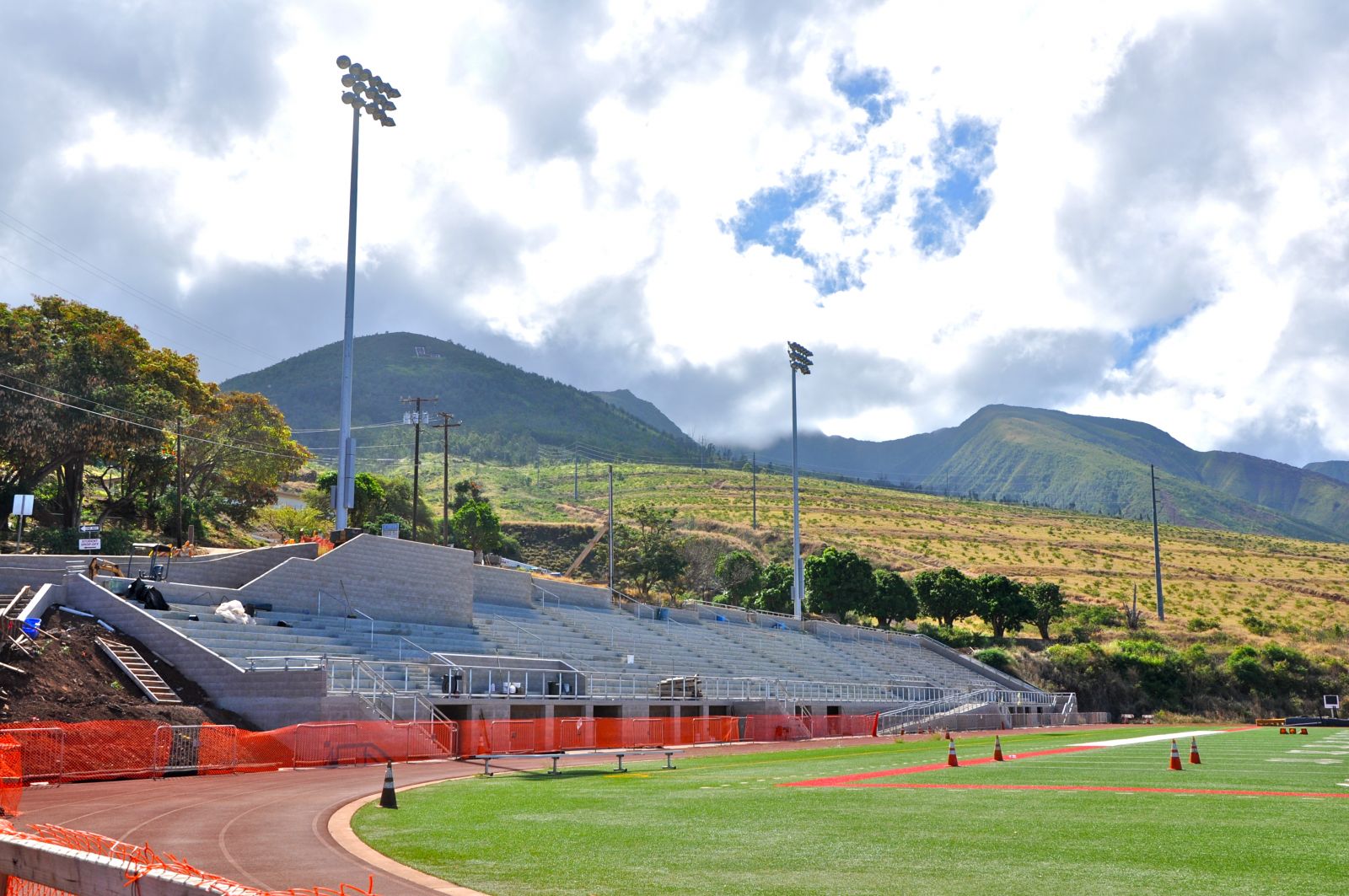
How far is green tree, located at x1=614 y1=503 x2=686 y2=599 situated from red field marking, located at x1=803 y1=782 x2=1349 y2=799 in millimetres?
73769

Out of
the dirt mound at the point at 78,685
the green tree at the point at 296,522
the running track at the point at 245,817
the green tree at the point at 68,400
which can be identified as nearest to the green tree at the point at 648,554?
the green tree at the point at 296,522

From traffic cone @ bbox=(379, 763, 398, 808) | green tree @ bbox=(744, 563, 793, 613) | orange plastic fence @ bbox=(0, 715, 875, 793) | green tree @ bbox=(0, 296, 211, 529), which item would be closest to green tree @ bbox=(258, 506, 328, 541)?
green tree @ bbox=(0, 296, 211, 529)

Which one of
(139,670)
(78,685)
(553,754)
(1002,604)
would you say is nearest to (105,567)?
(139,670)

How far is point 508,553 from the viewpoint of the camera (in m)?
106

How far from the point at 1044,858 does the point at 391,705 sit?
77.2 feet

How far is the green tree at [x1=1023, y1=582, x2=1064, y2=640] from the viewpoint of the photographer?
88.5m

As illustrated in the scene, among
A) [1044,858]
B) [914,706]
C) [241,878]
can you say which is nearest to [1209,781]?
[1044,858]

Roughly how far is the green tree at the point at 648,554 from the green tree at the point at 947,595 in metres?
20.8

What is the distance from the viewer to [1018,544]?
131250 millimetres

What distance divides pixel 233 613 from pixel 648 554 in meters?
61.8

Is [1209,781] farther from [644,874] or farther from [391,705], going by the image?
[391,705]

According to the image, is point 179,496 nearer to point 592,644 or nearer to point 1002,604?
point 592,644

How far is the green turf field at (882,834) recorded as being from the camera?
10.5 metres

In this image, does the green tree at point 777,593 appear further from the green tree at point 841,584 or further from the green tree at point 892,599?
the green tree at point 892,599
